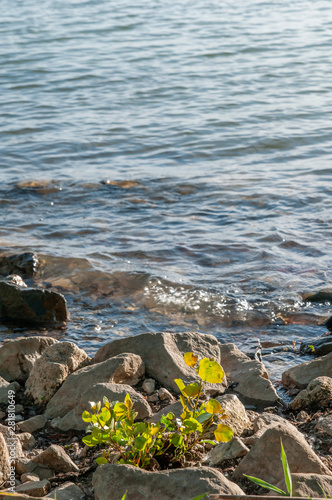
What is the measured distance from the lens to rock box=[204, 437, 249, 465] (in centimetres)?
235

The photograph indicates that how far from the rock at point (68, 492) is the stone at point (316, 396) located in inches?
50.1

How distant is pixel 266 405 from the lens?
10.2 feet

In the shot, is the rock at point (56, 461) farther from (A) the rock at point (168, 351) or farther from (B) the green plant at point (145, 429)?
(A) the rock at point (168, 351)

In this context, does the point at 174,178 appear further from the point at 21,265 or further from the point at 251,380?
the point at 251,380

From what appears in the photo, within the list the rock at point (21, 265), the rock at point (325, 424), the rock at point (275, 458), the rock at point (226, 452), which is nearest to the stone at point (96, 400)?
the rock at point (226, 452)

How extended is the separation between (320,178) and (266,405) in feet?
18.8

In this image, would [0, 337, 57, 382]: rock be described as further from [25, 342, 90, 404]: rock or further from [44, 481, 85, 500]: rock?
[44, 481, 85, 500]: rock

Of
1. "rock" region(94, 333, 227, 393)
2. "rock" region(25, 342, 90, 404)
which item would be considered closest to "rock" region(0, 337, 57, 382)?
"rock" region(25, 342, 90, 404)

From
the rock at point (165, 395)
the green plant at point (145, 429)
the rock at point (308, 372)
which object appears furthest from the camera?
the rock at point (308, 372)

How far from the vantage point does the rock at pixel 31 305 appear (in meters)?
4.73

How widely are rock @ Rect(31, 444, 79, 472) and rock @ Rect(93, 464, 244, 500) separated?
1.12 ft

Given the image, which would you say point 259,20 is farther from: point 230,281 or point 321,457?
point 321,457

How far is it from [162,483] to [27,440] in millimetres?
945

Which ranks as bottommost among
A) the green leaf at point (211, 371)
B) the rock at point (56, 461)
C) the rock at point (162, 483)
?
the rock at point (56, 461)
